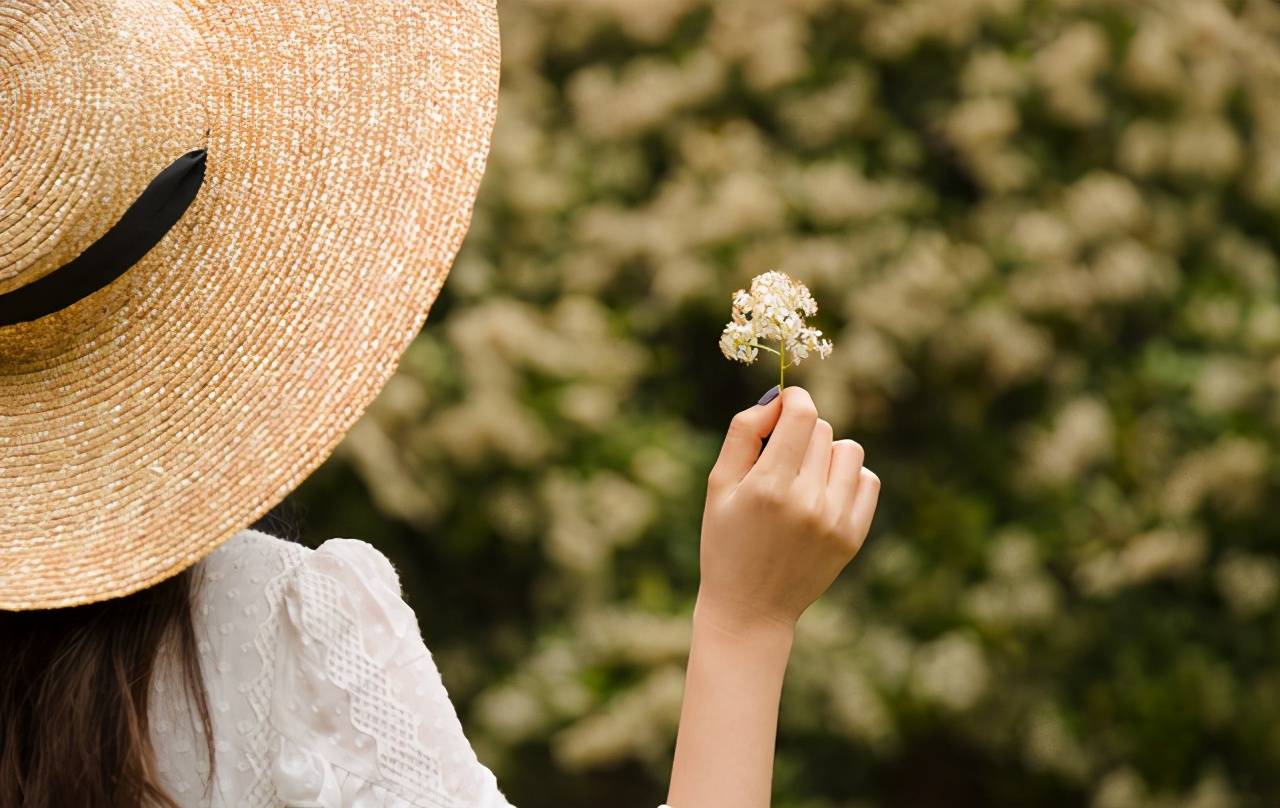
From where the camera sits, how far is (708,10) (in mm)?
3000

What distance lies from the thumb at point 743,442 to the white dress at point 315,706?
0.24m

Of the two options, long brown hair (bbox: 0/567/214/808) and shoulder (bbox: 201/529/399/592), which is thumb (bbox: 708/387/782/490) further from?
long brown hair (bbox: 0/567/214/808)

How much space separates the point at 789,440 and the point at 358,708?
0.34 m

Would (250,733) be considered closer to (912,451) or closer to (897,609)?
(897,609)

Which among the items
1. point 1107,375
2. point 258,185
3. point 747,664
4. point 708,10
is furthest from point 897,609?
point 258,185

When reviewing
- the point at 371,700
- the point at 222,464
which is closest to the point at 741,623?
the point at 371,700

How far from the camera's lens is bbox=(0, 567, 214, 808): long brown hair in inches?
33.2

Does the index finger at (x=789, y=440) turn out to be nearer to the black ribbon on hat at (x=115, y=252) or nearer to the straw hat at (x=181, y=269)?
the straw hat at (x=181, y=269)

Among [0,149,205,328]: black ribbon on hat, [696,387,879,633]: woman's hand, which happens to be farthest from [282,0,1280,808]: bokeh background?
[0,149,205,328]: black ribbon on hat

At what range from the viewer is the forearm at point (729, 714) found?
2.88 ft

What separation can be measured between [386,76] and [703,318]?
194 centimetres

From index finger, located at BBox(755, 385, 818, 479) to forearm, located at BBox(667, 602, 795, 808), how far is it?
11cm

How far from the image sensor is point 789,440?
2.87 ft

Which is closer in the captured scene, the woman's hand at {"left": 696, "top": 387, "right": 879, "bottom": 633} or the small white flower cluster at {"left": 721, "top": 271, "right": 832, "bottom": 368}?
the woman's hand at {"left": 696, "top": 387, "right": 879, "bottom": 633}
